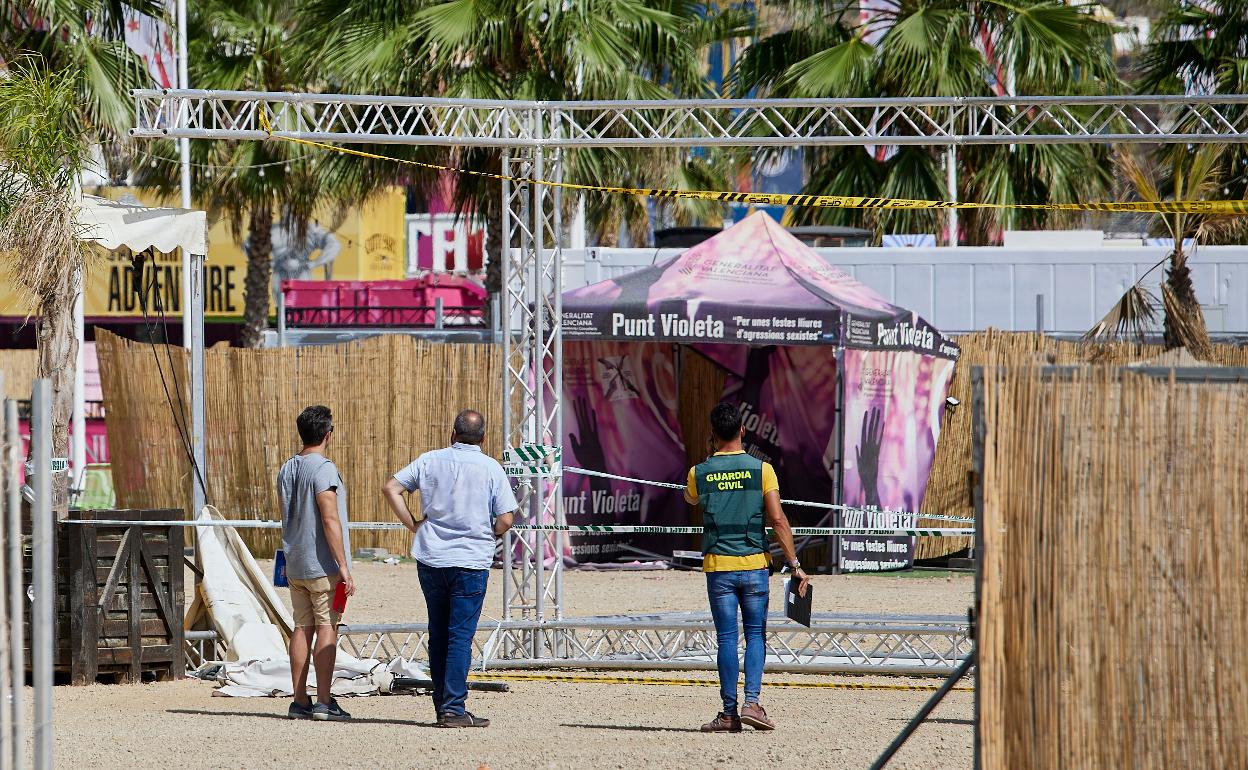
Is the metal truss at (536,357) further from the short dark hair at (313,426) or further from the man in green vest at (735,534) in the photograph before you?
the man in green vest at (735,534)

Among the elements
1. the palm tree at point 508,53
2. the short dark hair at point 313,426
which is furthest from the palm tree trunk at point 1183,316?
the short dark hair at point 313,426

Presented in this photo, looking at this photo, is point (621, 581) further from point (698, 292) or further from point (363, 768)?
point (363, 768)

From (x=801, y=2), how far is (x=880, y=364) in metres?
5.21

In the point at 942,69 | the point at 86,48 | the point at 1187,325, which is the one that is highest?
the point at 942,69

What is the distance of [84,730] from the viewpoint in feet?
26.3

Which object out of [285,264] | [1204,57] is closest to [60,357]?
[1204,57]

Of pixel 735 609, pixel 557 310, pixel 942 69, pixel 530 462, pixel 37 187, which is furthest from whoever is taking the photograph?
pixel 942 69

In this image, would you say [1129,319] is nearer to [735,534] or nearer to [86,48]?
[735,534]

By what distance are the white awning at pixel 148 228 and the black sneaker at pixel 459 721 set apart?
4.13 metres

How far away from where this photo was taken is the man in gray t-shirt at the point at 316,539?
8.09 m

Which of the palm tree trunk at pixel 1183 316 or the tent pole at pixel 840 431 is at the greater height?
the palm tree trunk at pixel 1183 316

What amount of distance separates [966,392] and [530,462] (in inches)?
328

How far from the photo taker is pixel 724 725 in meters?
8.02

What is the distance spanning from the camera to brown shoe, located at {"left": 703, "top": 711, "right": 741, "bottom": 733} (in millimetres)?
8000
